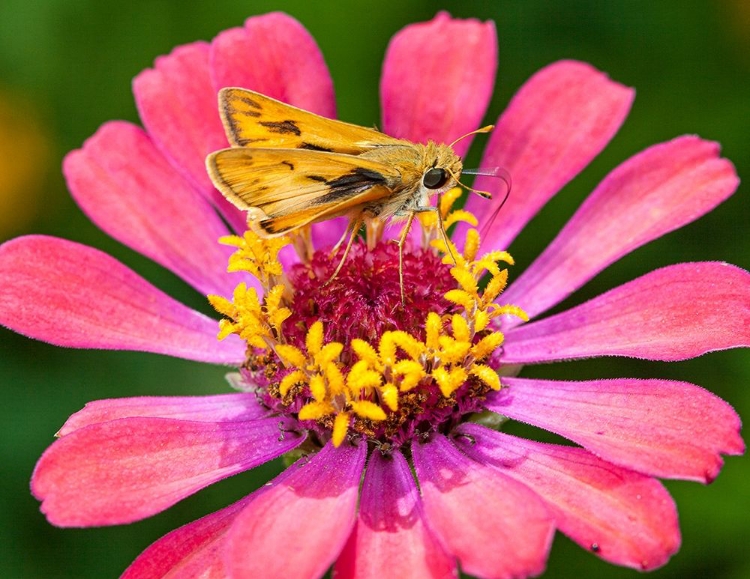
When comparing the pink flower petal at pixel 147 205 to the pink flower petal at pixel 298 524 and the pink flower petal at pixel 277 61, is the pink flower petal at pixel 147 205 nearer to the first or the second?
the pink flower petal at pixel 277 61

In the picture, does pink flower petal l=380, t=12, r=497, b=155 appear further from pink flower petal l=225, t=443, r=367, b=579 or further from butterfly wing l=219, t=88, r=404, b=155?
pink flower petal l=225, t=443, r=367, b=579

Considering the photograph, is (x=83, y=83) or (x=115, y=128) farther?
(x=83, y=83)

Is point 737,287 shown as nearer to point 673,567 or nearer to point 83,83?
point 673,567

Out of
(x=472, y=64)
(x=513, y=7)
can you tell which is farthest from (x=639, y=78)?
(x=472, y=64)

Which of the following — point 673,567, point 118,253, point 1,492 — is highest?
point 118,253

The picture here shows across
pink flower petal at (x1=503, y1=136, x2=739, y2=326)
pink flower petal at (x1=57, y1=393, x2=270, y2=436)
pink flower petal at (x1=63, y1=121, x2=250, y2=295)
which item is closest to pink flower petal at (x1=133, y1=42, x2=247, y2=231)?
pink flower petal at (x1=63, y1=121, x2=250, y2=295)

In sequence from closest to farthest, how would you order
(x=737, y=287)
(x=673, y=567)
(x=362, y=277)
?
(x=737, y=287) → (x=362, y=277) → (x=673, y=567)

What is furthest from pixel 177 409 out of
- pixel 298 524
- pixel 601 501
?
pixel 601 501

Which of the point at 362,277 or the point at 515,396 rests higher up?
the point at 362,277
